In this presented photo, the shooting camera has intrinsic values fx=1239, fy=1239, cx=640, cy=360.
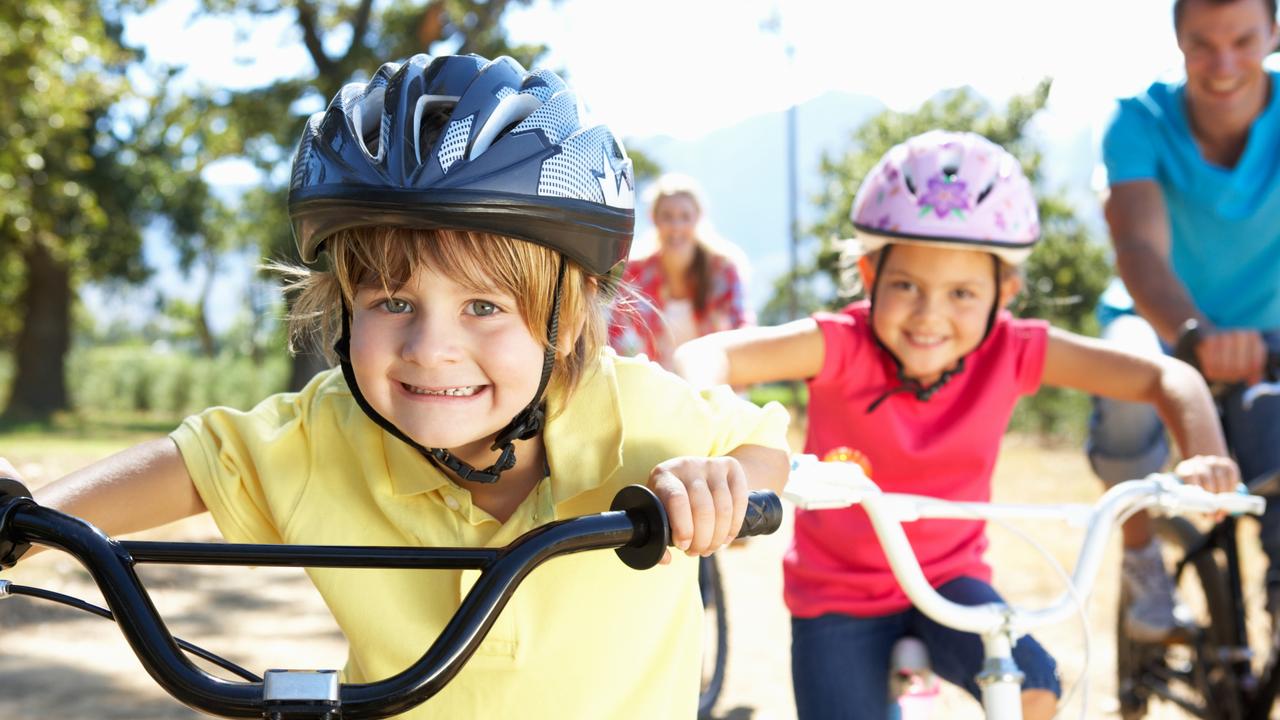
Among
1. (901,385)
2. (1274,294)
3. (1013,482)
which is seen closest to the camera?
(901,385)

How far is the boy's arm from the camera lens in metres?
2.02

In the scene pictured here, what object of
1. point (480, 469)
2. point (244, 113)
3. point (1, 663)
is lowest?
point (1, 663)

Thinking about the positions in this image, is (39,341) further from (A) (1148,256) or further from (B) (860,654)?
(B) (860,654)

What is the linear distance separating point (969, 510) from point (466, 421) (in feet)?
3.22

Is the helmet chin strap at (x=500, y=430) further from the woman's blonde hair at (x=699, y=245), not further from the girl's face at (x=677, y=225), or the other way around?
the girl's face at (x=677, y=225)

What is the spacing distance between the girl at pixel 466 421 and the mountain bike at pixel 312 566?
14.7 inches

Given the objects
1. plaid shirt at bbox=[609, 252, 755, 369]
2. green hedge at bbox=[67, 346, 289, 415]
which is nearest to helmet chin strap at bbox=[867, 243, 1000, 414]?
plaid shirt at bbox=[609, 252, 755, 369]

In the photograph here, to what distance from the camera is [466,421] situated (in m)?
2.11

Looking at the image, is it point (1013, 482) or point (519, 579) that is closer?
point (519, 579)

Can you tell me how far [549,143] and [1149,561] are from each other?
3.36 m

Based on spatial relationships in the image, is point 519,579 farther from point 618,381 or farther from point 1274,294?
point 1274,294

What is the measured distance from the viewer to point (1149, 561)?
15.0 ft

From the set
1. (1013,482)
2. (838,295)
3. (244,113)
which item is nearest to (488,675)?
(838,295)

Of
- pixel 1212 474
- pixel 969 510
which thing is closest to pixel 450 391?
pixel 969 510
